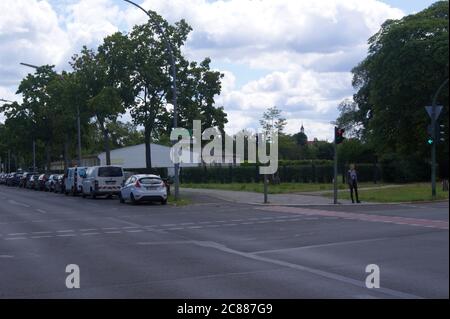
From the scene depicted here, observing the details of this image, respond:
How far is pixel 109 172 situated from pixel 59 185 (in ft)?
45.2

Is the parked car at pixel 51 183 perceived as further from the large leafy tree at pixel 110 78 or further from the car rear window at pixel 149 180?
the car rear window at pixel 149 180

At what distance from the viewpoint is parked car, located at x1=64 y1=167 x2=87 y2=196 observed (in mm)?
43138

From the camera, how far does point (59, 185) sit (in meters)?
51.0

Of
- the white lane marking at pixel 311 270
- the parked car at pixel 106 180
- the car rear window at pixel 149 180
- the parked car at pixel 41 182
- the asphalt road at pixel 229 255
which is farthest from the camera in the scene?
the parked car at pixel 41 182

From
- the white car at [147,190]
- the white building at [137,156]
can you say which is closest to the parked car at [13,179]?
the white building at [137,156]

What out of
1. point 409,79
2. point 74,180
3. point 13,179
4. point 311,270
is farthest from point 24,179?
point 311,270

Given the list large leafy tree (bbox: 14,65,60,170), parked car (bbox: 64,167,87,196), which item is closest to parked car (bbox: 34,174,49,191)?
large leafy tree (bbox: 14,65,60,170)

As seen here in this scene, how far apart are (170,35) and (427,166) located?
87.5 feet

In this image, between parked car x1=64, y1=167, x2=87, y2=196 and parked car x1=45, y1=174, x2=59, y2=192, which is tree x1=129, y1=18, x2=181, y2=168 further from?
parked car x1=45, y1=174, x2=59, y2=192

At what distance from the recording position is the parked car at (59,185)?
49731 mm

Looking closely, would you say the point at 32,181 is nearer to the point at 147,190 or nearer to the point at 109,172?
the point at 109,172

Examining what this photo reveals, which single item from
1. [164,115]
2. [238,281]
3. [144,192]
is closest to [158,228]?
[238,281]

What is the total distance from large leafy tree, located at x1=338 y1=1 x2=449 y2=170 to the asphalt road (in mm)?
27161

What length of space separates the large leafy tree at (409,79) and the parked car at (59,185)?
2476cm
